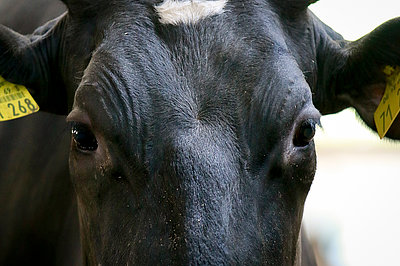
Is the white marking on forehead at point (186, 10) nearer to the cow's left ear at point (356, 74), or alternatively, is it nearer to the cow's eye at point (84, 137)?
the cow's eye at point (84, 137)

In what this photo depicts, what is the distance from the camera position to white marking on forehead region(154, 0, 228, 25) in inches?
113

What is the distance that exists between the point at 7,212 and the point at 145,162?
5.88ft

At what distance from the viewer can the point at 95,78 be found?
2846 millimetres

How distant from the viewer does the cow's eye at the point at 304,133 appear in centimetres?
283

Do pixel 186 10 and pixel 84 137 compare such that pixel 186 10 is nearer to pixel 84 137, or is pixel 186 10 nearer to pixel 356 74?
pixel 84 137

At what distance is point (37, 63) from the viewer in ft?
11.3

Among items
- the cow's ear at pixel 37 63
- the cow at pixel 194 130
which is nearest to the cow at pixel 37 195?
the cow's ear at pixel 37 63

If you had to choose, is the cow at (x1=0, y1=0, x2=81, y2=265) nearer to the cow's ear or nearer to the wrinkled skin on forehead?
the cow's ear

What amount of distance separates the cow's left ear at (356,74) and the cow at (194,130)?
0.35 feet

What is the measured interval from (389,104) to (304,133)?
59cm

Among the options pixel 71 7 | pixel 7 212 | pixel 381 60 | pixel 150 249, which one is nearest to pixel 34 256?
pixel 7 212

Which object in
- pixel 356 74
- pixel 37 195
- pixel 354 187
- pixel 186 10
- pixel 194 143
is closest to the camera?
pixel 194 143

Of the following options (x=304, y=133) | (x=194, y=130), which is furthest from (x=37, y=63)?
(x=304, y=133)

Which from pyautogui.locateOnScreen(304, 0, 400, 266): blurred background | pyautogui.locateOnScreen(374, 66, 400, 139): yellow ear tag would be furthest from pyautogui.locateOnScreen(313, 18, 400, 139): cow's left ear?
pyautogui.locateOnScreen(304, 0, 400, 266): blurred background
